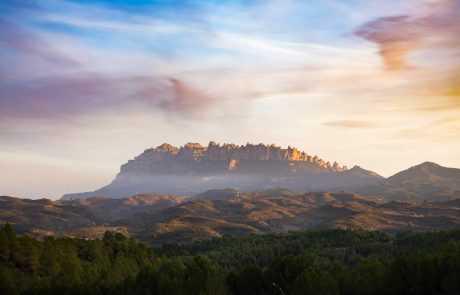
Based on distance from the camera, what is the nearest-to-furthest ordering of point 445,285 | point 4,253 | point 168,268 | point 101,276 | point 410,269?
point 445,285 < point 410,269 < point 168,268 < point 101,276 < point 4,253

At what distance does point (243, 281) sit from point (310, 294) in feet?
90.6

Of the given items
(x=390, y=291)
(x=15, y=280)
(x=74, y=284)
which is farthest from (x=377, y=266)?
(x=15, y=280)

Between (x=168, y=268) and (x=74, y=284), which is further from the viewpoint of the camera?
(x=168, y=268)

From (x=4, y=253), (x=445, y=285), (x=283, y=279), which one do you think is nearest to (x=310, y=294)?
(x=283, y=279)

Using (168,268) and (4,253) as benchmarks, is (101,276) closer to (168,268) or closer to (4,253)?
(168,268)

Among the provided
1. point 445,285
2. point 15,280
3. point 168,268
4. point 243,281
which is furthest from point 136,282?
point 445,285

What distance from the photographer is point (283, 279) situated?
427ft

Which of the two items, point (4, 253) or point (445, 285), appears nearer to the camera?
point (445, 285)

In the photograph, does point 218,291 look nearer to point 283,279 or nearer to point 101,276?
point 283,279

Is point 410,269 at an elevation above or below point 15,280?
above

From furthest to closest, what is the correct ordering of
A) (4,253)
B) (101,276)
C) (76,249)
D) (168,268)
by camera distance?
(76,249), (4,253), (101,276), (168,268)

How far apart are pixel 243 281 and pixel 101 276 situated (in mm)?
42597

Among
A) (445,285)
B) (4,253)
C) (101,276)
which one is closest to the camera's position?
(445,285)

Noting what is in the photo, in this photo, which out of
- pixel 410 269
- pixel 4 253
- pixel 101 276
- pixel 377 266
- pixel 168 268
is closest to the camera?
pixel 410 269
